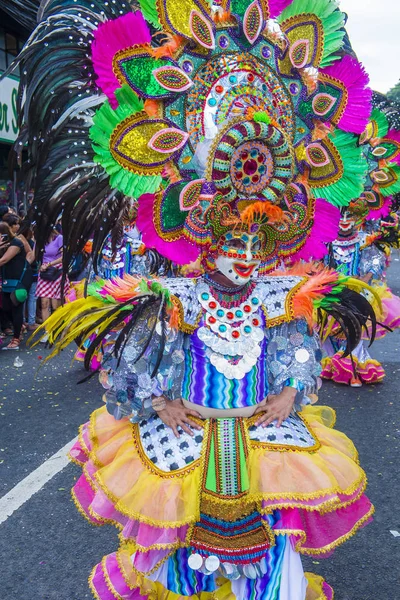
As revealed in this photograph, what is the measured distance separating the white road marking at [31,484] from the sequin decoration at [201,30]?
3.03m

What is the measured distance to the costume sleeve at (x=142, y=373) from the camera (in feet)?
9.09

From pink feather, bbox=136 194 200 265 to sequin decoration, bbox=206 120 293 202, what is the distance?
26 centimetres

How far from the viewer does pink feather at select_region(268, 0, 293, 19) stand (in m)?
2.81

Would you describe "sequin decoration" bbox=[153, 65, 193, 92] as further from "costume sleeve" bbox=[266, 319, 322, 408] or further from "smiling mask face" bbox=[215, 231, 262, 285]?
"costume sleeve" bbox=[266, 319, 322, 408]

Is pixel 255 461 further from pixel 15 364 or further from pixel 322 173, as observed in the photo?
pixel 15 364

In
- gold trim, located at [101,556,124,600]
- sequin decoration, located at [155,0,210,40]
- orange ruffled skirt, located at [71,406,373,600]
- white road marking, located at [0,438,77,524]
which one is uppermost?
sequin decoration, located at [155,0,210,40]

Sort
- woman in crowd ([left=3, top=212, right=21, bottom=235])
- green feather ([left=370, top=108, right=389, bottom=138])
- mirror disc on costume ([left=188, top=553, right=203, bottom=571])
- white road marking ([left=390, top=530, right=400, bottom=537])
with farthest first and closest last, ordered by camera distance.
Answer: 1. woman in crowd ([left=3, top=212, right=21, bottom=235])
2. green feather ([left=370, top=108, right=389, bottom=138])
3. white road marking ([left=390, top=530, right=400, bottom=537])
4. mirror disc on costume ([left=188, top=553, right=203, bottom=571])

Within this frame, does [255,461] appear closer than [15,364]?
Yes

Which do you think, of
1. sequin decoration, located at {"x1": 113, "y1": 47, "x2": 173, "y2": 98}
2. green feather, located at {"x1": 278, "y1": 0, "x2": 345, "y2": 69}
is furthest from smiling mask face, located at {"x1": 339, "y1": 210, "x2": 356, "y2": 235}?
sequin decoration, located at {"x1": 113, "y1": 47, "x2": 173, "y2": 98}

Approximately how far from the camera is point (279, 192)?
2709 mm

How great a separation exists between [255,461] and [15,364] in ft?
19.7

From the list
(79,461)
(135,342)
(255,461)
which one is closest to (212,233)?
(135,342)

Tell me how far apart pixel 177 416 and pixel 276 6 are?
5.79 ft

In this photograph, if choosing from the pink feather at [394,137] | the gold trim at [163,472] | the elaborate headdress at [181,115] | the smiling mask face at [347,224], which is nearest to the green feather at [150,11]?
the elaborate headdress at [181,115]
